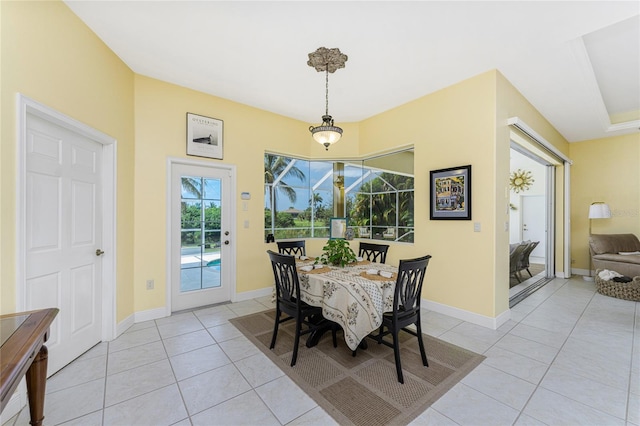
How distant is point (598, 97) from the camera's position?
3.66m

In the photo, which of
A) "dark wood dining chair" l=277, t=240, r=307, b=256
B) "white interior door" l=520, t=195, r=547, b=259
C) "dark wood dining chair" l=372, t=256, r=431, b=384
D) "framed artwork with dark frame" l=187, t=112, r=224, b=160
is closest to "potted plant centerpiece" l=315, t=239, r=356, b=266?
"dark wood dining chair" l=372, t=256, r=431, b=384

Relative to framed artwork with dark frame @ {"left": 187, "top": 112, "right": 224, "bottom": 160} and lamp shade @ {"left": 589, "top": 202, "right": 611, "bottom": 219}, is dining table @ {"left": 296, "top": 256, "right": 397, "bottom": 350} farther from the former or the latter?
lamp shade @ {"left": 589, "top": 202, "right": 611, "bottom": 219}

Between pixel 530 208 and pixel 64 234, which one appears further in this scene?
pixel 530 208

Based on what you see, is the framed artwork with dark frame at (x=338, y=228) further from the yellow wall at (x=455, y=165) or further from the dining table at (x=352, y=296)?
the dining table at (x=352, y=296)

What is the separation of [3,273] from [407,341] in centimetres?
332

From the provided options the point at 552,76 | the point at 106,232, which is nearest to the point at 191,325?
the point at 106,232

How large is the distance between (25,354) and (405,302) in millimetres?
2275

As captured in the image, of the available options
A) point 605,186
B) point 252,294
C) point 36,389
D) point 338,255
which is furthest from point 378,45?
point 605,186

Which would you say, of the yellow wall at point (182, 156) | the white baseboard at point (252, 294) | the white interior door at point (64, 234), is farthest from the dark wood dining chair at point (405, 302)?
the white interior door at point (64, 234)

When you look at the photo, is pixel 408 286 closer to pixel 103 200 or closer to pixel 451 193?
pixel 451 193

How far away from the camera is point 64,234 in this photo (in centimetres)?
226

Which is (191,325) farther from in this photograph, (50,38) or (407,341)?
(50,38)

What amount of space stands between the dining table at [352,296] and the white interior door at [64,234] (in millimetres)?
2076

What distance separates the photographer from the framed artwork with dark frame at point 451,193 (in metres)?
3.24
